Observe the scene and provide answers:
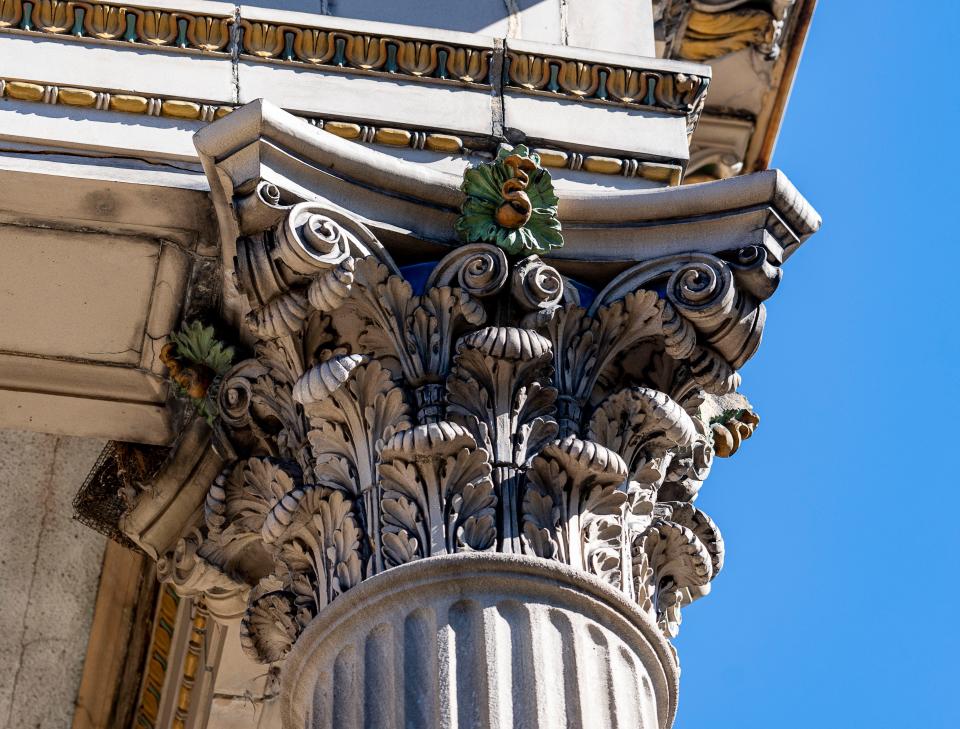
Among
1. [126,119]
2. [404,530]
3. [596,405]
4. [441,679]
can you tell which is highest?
[126,119]

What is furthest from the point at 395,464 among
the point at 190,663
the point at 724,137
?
the point at 724,137

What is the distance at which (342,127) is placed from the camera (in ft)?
31.1

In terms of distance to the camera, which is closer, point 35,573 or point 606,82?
point 606,82

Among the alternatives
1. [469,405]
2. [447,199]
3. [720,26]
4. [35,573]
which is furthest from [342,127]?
[35,573]

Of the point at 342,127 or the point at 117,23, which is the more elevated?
the point at 117,23

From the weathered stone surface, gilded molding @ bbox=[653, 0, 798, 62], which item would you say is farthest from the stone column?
gilded molding @ bbox=[653, 0, 798, 62]

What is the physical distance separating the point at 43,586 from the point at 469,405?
475 centimetres

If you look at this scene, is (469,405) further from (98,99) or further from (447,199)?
(98,99)

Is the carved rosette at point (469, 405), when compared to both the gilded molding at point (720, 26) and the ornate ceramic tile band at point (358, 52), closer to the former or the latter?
the ornate ceramic tile band at point (358, 52)

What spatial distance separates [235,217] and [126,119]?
81cm

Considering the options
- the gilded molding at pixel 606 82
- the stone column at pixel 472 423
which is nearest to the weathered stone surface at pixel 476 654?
the stone column at pixel 472 423

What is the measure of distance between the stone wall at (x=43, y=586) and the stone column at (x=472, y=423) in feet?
9.89

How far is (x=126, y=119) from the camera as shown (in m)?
9.36

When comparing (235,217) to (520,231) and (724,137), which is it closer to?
(520,231)
